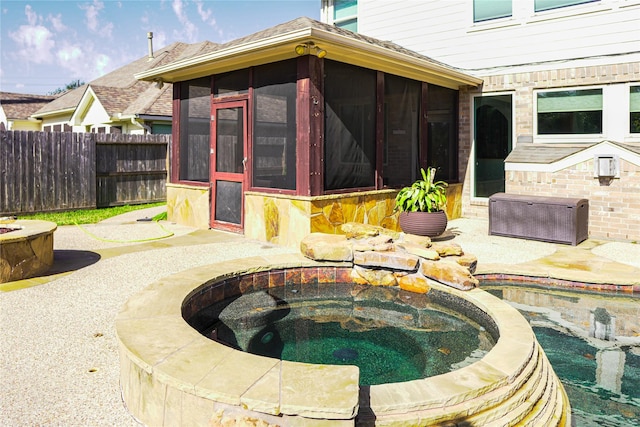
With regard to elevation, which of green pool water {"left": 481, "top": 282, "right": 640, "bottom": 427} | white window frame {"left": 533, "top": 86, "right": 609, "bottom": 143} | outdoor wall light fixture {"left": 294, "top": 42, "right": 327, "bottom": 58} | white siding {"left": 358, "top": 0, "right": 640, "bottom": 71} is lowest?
green pool water {"left": 481, "top": 282, "right": 640, "bottom": 427}

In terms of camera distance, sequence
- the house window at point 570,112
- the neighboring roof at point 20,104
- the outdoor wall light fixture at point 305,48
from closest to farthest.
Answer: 1. the outdoor wall light fixture at point 305,48
2. the house window at point 570,112
3. the neighboring roof at point 20,104

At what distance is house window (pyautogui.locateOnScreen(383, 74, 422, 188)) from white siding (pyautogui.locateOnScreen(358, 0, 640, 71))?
1.96 meters

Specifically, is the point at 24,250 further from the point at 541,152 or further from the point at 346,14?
the point at 346,14

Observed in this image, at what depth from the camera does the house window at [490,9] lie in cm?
929

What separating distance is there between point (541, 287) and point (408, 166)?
3.96 metres

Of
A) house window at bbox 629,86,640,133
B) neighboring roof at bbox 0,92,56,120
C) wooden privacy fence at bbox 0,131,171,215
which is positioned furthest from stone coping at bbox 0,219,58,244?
neighboring roof at bbox 0,92,56,120

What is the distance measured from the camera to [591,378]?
10.8ft

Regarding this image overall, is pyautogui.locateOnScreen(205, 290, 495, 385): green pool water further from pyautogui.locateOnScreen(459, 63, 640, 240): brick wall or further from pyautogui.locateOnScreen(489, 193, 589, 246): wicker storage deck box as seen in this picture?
pyautogui.locateOnScreen(459, 63, 640, 240): brick wall

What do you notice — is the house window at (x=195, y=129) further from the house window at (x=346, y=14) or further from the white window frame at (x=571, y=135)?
the white window frame at (x=571, y=135)

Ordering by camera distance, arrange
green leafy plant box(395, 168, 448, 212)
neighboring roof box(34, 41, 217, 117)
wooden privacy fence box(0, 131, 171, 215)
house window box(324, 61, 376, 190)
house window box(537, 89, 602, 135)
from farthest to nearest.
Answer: neighboring roof box(34, 41, 217, 117) < wooden privacy fence box(0, 131, 171, 215) < house window box(537, 89, 602, 135) < green leafy plant box(395, 168, 448, 212) < house window box(324, 61, 376, 190)

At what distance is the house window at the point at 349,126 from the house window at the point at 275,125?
503 mm

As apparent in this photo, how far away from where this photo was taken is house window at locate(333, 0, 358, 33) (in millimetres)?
12031

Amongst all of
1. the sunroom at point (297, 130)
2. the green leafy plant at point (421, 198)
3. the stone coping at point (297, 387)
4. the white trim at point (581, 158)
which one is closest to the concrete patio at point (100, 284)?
the stone coping at point (297, 387)

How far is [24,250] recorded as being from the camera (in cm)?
505
